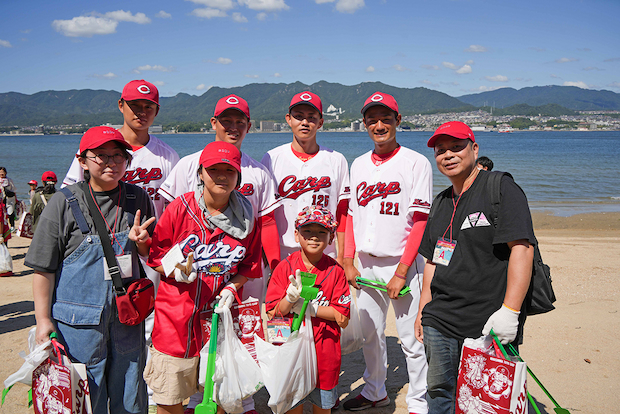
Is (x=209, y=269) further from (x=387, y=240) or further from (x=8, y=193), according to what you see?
(x=8, y=193)

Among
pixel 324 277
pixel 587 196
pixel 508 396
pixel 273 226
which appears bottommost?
pixel 587 196

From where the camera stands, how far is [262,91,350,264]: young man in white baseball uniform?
4164 mm

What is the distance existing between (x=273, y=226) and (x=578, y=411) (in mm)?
3667

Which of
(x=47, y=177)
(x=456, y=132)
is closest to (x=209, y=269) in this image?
(x=456, y=132)

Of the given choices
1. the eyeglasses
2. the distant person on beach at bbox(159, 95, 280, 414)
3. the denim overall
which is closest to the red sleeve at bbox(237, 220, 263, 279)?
the distant person on beach at bbox(159, 95, 280, 414)

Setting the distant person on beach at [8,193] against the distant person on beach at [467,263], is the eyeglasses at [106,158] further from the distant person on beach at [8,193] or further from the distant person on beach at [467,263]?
the distant person on beach at [8,193]

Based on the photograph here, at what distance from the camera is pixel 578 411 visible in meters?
3.99

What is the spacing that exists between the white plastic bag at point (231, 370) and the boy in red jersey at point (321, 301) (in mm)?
366

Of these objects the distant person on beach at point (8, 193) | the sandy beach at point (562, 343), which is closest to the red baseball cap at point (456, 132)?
the sandy beach at point (562, 343)

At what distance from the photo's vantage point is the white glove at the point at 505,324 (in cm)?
245

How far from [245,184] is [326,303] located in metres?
1.47

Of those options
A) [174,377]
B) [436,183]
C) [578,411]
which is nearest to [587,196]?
[436,183]

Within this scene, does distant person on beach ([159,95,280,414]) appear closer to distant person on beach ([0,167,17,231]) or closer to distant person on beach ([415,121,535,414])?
distant person on beach ([415,121,535,414])

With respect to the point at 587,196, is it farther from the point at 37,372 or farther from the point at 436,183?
the point at 37,372
